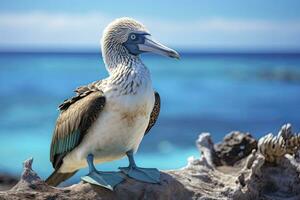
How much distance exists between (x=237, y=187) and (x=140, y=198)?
86 cm

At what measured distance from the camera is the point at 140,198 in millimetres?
5082

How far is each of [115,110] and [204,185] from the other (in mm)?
1040

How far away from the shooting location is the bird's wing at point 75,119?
5078 mm

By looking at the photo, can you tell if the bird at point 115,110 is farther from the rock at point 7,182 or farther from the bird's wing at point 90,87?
the rock at point 7,182

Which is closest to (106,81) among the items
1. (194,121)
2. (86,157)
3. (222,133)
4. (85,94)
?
(85,94)

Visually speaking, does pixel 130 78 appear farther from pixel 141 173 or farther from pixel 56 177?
pixel 56 177

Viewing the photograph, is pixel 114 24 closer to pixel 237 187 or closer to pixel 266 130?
pixel 237 187

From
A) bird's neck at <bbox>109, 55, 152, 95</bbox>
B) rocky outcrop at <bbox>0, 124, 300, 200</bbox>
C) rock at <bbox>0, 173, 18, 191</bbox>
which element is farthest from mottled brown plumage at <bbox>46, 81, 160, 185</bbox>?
rock at <bbox>0, 173, 18, 191</bbox>

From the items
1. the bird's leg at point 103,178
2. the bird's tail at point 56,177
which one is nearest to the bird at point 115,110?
the bird's leg at point 103,178

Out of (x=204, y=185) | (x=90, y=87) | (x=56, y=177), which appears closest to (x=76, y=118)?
(x=90, y=87)

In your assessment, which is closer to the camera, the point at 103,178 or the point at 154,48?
the point at 103,178

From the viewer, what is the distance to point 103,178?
5.01m

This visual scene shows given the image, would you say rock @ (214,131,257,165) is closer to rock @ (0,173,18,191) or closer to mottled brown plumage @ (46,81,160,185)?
mottled brown plumage @ (46,81,160,185)

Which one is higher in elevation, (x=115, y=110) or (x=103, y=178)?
(x=115, y=110)
